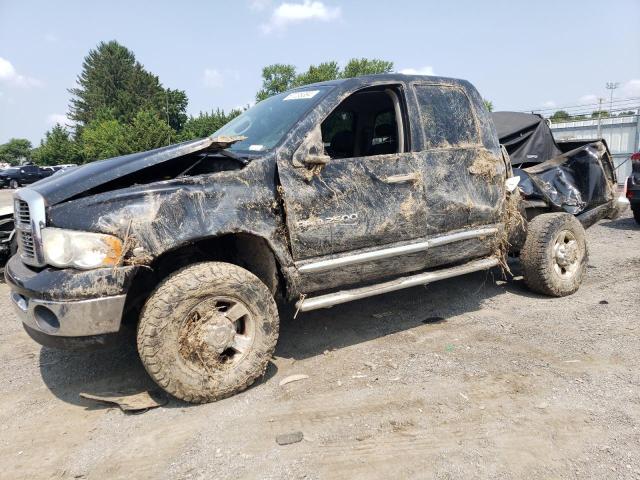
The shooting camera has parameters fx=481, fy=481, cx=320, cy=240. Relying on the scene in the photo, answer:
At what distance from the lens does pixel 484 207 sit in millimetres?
4430

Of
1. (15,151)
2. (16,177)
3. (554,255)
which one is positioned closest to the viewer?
(554,255)

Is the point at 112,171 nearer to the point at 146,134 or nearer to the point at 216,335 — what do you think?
the point at 216,335

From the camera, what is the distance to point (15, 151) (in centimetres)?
10281

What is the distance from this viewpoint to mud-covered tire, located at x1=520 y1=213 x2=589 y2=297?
4.95 meters

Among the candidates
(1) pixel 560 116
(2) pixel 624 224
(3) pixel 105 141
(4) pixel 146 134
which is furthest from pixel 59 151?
(2) pixel 624 224

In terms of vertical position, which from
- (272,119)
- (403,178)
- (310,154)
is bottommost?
(403,178)

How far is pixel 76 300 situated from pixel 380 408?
1968 millimetres

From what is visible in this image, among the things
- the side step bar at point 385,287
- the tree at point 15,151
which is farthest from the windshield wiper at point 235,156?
the tree at point 15,151

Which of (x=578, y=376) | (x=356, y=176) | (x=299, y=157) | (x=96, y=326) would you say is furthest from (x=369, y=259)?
(x=96, y=326)

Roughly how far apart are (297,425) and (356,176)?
72.6 inches

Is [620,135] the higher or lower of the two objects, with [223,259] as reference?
higher

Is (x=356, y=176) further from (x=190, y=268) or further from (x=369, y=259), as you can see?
(x=190, y=268)

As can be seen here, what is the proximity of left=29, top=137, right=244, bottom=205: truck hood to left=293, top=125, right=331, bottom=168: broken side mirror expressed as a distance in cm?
46

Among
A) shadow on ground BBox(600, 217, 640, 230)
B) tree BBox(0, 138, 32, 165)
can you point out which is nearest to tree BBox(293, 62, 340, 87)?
shadow on ground BBox(600, 217, 640, 230)
